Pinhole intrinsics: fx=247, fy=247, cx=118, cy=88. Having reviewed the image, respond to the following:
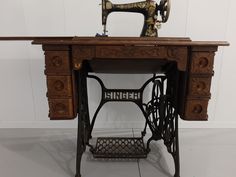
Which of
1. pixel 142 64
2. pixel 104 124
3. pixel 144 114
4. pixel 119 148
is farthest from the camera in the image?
pixel 104 124

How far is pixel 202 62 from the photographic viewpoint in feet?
3.84

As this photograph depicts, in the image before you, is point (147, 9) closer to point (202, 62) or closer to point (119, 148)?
point (202, 62)

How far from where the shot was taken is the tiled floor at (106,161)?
4.90 ft

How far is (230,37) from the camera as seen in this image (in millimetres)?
1850

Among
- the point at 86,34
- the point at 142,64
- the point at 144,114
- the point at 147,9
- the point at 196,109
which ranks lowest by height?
the point at 144,114

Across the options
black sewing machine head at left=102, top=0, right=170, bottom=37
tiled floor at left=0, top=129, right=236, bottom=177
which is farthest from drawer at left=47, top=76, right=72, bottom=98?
tiled floor at left=0, top=129, right=236, bottom=177

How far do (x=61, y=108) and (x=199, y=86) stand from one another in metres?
0.70

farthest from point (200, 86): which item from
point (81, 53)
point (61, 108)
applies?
point (61, 108)

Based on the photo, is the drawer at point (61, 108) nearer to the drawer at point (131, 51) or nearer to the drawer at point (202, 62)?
the drawer at point (131, 51)

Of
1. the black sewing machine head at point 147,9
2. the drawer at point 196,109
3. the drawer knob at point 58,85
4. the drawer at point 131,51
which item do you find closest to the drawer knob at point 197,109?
the drawer at point 196,109

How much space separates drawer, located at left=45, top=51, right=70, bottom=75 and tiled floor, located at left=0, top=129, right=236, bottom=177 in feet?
2.16

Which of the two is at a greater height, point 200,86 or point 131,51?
point 131,51

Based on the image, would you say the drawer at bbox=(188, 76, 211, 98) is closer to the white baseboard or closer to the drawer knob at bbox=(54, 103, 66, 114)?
the drawer knob at bbox=(54, 103, 66, 114)

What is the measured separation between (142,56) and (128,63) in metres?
0.11
